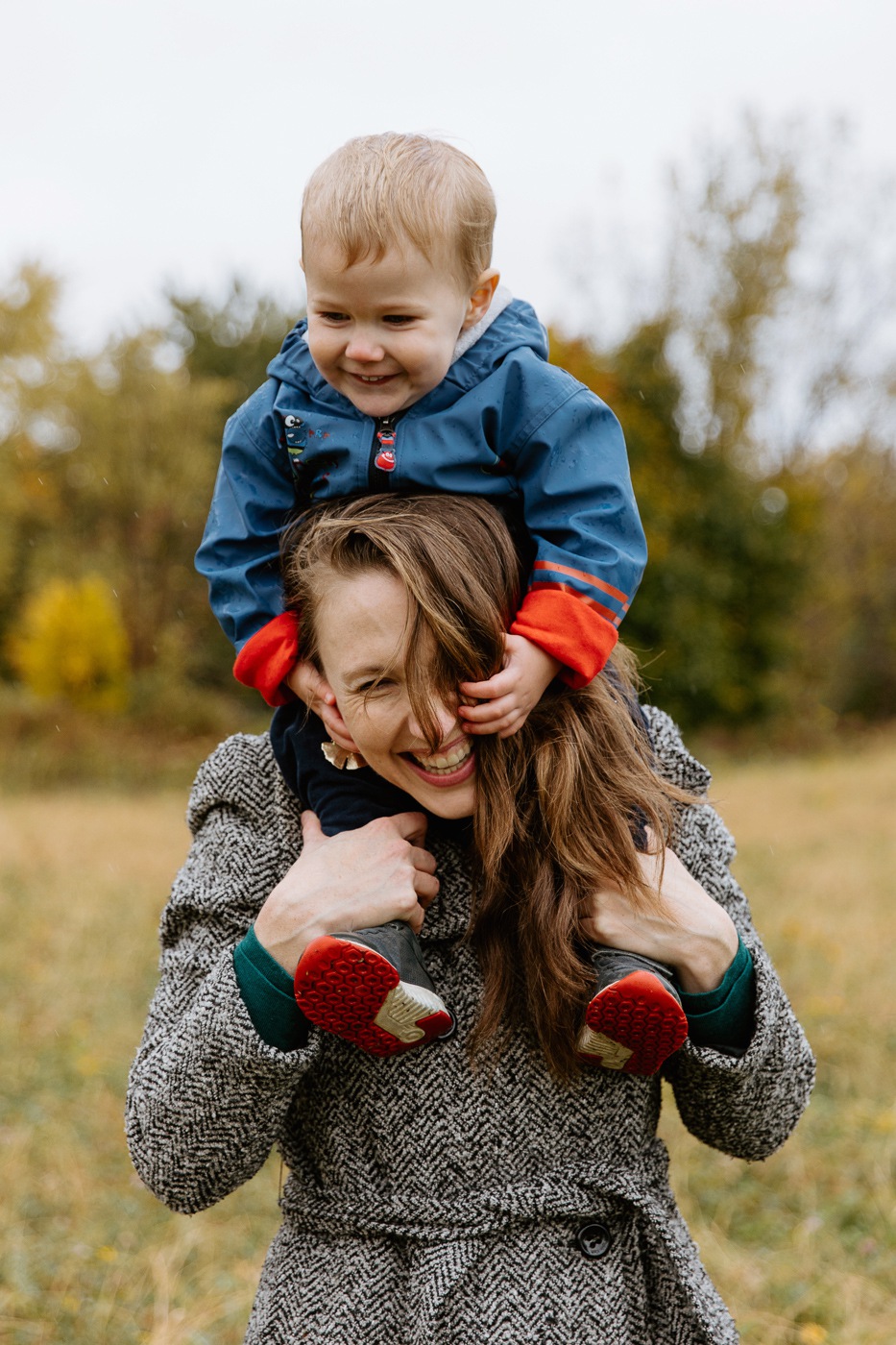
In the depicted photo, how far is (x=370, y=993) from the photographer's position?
1.48m

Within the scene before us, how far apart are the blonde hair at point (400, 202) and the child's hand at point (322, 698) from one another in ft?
1.96

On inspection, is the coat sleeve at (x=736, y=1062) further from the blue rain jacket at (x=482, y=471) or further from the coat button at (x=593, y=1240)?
the blue rain jacket at (x=482, y=471)

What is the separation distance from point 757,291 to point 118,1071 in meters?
17.8

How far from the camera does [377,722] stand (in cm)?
160

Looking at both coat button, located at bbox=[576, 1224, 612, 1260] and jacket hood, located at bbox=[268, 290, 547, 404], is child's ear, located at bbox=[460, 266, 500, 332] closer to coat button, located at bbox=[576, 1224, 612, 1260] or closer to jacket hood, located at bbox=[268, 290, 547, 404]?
jacket hood, located at bbox=[268, 290, 547, 404]

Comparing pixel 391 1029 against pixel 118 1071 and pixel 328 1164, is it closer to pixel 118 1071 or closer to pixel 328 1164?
pixel 328 1164

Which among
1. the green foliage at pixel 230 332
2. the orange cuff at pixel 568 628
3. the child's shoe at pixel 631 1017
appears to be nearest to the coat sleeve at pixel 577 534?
the orange cuff at pixel 568 628

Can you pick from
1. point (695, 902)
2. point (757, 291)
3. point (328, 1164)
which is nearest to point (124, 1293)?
point (328, 1164)

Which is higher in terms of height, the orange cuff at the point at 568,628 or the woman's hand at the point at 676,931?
the orange cuff at the point at 568,628

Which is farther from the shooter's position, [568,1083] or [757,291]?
[757,291]

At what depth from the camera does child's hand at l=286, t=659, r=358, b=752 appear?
1.73m

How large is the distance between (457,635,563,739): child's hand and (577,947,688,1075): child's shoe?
0.33 meters

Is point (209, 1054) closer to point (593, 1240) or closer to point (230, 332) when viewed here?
point (593, 1240)

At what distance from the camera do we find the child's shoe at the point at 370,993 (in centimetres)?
147
